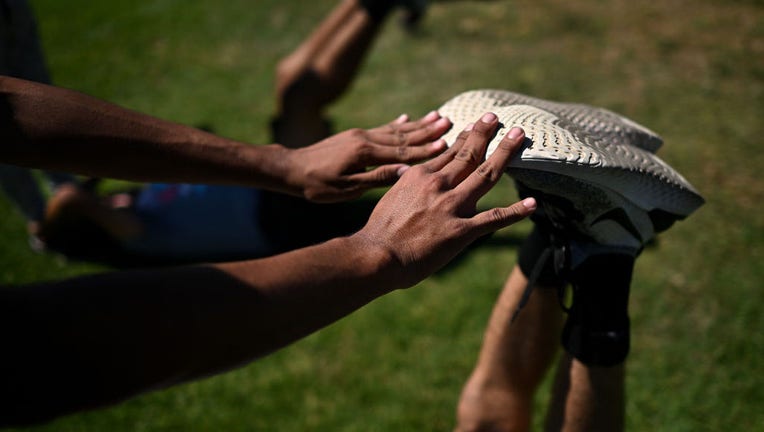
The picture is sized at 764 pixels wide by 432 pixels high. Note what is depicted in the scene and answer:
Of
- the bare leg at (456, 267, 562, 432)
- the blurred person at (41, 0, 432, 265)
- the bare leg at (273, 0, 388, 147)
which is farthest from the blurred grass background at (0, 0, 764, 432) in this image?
the bare leg at (273, 0, 388, 147)

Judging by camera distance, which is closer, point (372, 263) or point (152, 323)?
point (152, 323)

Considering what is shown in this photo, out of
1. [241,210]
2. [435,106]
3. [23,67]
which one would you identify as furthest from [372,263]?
[435,106]

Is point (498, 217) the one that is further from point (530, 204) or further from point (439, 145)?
point (439, 145)

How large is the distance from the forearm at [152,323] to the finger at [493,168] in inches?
11.2

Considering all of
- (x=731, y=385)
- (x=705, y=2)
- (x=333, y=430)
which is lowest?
(x=333, y=430)

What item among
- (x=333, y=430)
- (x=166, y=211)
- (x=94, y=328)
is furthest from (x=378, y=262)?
(x=166, y=211)

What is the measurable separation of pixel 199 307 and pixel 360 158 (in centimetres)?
69

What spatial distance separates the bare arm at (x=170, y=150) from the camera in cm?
117

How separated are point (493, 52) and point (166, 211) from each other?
2.04 meters

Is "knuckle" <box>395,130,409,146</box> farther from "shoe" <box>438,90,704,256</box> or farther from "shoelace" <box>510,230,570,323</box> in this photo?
"shoelace" <box>510,230,570,323</box>

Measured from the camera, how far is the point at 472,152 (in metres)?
1.14

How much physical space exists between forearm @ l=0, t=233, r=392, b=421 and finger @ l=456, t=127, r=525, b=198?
11.2 inches

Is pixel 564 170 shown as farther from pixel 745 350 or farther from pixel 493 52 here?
pixel 493 52

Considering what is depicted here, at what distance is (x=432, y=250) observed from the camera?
974mm
